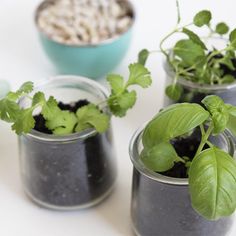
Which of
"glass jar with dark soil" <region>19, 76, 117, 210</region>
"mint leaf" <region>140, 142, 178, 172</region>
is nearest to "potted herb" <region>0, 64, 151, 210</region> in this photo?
"glass jar with dark soil" <region>19, 76, 117, 210</region>

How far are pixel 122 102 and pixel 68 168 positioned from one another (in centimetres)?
12

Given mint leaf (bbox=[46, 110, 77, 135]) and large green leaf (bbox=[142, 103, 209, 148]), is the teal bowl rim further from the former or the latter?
large green leaf (bbox=[142, 103, 209, 148])

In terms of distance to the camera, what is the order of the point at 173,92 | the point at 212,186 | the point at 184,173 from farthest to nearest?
1. the point at 173,92
2. the point at 184,173
3. the point at 212,186

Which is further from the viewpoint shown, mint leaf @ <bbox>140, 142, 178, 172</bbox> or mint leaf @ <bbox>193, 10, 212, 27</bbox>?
mint leaf @ <bbox>193, 10, 212, 27</bbox>

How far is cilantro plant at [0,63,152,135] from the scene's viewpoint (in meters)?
0.72

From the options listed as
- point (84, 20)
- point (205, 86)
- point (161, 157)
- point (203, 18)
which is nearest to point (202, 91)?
point (205, 86)

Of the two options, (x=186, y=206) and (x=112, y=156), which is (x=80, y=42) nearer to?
(x=112, y=156)

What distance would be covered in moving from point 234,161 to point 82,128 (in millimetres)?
225

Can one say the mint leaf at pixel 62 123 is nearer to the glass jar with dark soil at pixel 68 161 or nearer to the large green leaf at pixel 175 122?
the glass jar with dark soil at pixel 68 161

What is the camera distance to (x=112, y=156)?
0.84m

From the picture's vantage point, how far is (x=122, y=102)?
76 centimetres

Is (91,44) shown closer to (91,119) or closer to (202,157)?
(91,119)

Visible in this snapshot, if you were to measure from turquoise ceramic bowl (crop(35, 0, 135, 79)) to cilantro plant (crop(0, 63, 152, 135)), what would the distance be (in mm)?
228

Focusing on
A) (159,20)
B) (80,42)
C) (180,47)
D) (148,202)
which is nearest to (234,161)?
(148,202)
